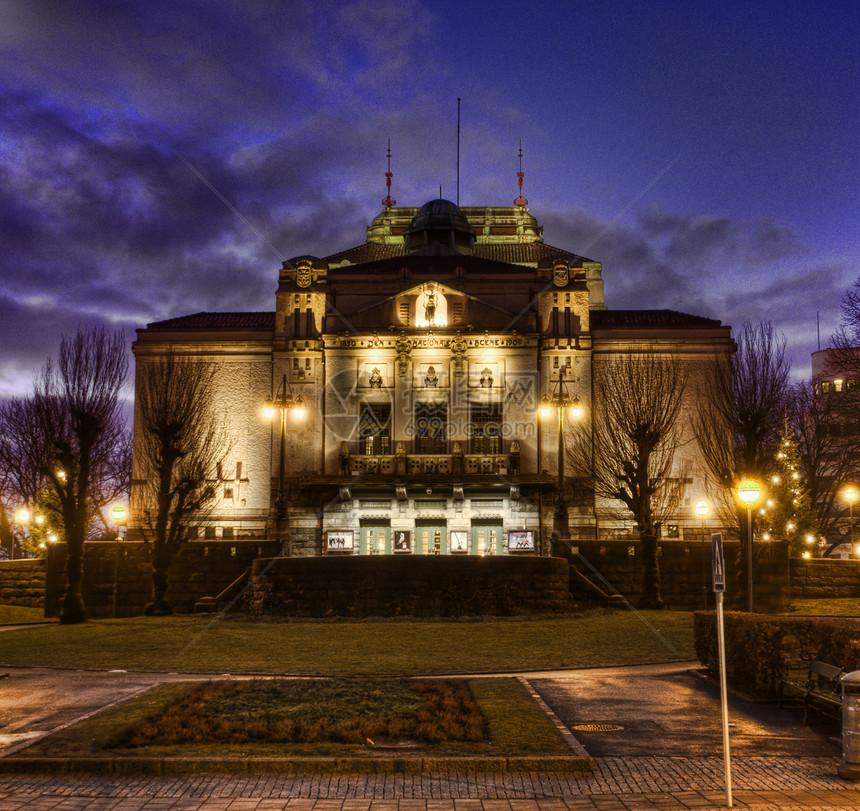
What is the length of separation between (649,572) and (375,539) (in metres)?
17.5

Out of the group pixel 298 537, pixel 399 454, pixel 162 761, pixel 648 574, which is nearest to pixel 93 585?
pixel 298 537

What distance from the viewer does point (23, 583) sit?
39750 mm

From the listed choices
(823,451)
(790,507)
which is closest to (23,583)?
(790,507)

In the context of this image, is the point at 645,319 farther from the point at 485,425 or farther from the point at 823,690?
the point at 823,690

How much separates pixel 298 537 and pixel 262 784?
36534mm

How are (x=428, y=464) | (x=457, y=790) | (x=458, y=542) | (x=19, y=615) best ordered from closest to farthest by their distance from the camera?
(x=457, y=790), (x=19, y=615), (x=458, y=542), (x=428, y=464)

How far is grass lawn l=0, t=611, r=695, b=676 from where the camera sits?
1989cm

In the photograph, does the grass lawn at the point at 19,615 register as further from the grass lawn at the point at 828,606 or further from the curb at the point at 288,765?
the grass lawn at the point at 828,606

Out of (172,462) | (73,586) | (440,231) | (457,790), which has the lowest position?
(457,790)

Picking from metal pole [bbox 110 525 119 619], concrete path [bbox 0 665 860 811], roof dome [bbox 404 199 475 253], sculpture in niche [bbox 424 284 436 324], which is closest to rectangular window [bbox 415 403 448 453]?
sculpture in niche [bbox 424 284 436 324]

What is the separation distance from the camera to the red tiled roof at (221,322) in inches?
2057

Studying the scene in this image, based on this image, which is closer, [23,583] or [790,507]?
[23,583]

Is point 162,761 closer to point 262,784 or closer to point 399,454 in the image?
point 262,784

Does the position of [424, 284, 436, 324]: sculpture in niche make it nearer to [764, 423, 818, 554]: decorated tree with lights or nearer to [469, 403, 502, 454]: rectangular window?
[469, 403, 502, 454]: rectangular window
